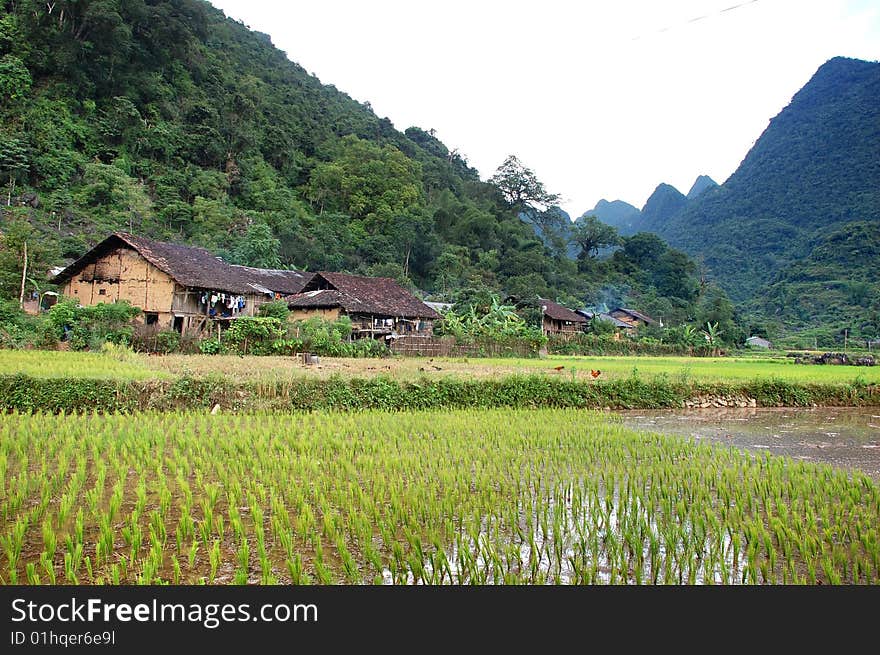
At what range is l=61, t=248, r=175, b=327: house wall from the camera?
23859 mm

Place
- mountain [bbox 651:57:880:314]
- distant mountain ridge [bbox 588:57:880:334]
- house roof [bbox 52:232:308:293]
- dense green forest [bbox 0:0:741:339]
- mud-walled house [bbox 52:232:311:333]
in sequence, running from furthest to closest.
→ 1. mountain [bbox 651:57:880:314]
2. distant mountain ridge [bbox 588:57:880:334]
3. dense green forest [bbox 0:0:741:339]
4. mud-walled house [bbox 52:232:311:333]
5. house roof [bbox 52:232:308:293]

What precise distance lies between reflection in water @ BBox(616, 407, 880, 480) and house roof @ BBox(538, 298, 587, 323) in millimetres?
25692

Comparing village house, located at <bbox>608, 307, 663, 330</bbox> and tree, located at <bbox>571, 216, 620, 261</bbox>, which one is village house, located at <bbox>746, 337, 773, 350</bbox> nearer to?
village house, located at <bbox>608, 307, 663, 330</bbox>

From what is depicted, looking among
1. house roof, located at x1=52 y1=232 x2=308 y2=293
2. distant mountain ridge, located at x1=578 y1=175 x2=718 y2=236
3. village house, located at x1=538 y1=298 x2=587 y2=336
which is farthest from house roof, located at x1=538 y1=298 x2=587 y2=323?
distant mountain ridge, located at x1=578 y1=175 x2=718 y2=236

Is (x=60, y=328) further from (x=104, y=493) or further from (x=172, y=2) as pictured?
(x=172, y=2)

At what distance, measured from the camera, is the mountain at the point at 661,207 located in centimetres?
10402

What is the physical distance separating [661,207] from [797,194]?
3212cm

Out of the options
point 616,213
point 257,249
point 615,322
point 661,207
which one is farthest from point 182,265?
point 616,213

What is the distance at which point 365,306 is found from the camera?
2775 centimetres

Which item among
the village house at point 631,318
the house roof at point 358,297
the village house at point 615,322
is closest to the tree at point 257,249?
the house roof at point 358,297

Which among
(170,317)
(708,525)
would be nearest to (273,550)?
(708,525)

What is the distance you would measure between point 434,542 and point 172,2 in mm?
59100

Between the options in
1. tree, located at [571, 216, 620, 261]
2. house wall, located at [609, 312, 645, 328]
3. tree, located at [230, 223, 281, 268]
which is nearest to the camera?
tree, located at [230, 223, 281, 268]

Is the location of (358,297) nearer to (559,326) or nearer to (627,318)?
(559,326)
